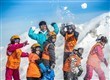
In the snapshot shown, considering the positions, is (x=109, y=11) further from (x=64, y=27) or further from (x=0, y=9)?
(x=0, y=9)

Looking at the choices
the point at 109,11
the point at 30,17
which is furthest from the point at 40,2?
the point at 109,11

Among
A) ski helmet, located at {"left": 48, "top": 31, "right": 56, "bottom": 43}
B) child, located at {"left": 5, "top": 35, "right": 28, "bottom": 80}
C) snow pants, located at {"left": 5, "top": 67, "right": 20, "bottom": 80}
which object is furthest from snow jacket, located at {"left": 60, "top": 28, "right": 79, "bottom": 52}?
snow pants, located at {"left": 5, "top": 67, "right": 20, "bottom": 80}

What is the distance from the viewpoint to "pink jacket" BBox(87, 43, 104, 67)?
7078 millimetres

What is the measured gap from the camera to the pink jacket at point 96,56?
23.2ft

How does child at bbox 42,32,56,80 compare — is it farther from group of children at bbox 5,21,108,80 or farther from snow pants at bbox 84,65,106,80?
snow pants at bbox 84,65,106,80

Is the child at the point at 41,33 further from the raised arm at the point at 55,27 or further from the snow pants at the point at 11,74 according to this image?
the snow pants at the point at 11,74

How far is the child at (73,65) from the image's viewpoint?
23.2 feet

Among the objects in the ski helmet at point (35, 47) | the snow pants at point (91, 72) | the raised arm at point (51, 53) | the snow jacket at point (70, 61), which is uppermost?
the ski helmet at point (35, 47)

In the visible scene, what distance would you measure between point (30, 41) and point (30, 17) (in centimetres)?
23

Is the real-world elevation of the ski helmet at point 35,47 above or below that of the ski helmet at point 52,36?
below

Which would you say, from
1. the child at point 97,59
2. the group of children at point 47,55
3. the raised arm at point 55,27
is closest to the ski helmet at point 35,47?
the group of children at point 47,55

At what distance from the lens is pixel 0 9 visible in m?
7.06

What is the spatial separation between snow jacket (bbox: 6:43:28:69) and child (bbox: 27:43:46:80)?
7 cm

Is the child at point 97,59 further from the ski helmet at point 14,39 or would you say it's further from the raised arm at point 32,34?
the ski helmet at point 14,39
